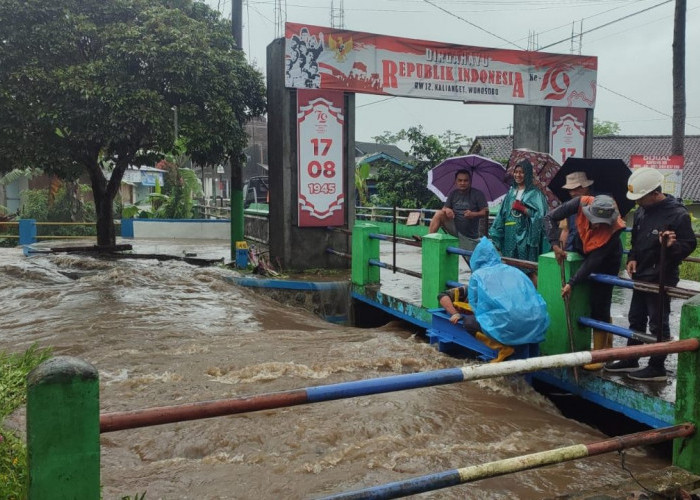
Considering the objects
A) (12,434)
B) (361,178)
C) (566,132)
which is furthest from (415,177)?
(12,434)

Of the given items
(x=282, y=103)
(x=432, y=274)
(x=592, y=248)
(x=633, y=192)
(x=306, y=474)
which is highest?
(x=282, y=103)

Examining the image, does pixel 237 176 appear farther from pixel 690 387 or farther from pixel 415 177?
pixel 690 387

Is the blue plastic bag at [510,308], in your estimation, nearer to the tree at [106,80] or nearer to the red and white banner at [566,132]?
the tree at [106,80]

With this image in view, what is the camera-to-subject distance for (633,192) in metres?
4.65

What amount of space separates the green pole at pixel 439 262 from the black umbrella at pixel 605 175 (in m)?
1.43

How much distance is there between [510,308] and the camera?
4961mm

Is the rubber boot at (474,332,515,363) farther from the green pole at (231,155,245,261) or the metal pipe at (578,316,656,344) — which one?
the green pole at (231,155,245,261)

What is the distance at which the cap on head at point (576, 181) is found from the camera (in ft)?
17.8

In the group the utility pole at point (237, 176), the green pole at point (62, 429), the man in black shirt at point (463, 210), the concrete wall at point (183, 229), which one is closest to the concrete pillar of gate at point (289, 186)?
the utility pole at point (237, 176)

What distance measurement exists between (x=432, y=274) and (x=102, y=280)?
5849 millimetres

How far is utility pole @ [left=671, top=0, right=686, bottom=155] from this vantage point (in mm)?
12586

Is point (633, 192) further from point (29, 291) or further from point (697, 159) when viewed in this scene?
point (697, 159)

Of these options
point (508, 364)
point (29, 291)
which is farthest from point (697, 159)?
point (508, 364)

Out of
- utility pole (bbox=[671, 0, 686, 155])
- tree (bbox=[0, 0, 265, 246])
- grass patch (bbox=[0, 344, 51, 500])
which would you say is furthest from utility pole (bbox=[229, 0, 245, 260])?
utility pole (bbox=[671, 0, 686, 155])
